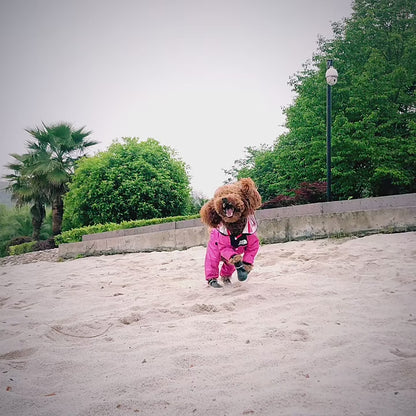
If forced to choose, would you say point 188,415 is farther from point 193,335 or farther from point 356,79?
point 356,79

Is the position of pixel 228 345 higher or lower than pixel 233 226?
lower

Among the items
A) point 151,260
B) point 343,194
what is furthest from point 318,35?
point 151,260

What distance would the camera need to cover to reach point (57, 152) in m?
18.7

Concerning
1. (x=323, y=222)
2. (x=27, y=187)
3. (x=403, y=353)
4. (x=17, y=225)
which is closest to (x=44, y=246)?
(x=27, y=187)

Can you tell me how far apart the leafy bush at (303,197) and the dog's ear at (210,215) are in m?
4.48

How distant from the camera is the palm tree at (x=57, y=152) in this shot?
17.9m

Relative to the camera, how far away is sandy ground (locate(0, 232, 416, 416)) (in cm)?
153

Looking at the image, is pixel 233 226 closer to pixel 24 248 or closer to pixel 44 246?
pixel 44 246

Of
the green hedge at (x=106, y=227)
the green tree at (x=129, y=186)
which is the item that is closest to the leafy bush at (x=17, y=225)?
the green tree at (x=129, y=186)

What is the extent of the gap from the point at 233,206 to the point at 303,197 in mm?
5202

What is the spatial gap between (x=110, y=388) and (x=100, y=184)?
1121cm

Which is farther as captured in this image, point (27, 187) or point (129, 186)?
point (27, 187)

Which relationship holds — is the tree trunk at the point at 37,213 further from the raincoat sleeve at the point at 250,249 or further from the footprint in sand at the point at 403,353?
the footprint in sand at the point at 403,353

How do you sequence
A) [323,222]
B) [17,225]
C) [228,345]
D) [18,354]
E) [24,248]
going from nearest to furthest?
[228,345], [18,354], [323,222], [24,248], [17,225]
